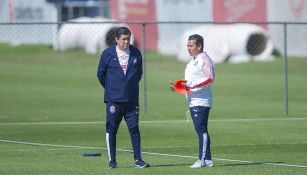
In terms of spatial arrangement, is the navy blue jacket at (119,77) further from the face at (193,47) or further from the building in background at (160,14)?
the building in background at (160,14)

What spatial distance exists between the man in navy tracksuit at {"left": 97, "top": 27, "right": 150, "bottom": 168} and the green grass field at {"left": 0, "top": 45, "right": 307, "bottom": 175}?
1.30 feet

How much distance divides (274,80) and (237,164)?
1771 cm

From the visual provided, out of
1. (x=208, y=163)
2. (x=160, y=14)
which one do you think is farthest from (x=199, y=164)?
(x=160, y=14)

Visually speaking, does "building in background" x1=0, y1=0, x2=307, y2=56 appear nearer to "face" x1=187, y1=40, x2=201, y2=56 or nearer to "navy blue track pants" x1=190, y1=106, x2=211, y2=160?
"face" x1=187, y1=40, x2=201, y2=56

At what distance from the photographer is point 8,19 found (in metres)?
60.2

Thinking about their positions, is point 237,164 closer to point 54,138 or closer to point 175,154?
point 175,154

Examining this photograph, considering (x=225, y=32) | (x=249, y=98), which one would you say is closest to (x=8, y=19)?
(x=225, y=32)

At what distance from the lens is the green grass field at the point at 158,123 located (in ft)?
44.5

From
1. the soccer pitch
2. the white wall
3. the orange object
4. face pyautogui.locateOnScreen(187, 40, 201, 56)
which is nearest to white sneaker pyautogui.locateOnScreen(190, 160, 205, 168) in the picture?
the soccer pitch

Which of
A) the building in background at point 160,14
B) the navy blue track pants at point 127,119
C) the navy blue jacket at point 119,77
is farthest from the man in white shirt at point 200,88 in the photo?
the building in background at point 160,14

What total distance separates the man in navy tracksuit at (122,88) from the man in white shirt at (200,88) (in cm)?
58

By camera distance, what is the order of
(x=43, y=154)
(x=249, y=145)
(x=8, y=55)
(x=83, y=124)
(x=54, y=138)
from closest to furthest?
(x=43, y=154)
(x=249, y=145)
(x=54, y=138)
(x=83, y=124)
(x=8, y=55)

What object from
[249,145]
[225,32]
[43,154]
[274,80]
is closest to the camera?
[43,154]

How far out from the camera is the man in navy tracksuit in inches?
511
